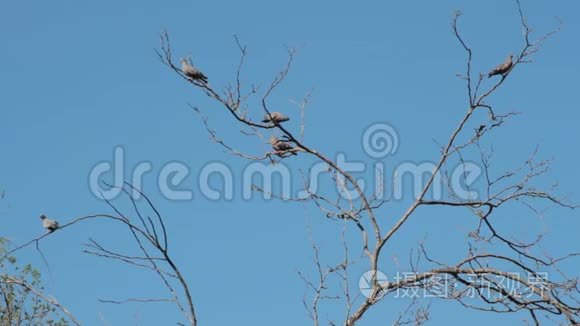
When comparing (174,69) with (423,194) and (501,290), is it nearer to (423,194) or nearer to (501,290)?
(423,194)

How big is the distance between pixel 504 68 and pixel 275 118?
1.38 metres

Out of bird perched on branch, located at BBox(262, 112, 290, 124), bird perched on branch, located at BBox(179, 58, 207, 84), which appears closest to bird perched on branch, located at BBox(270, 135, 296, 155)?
bird perched on branch, located at BBox(262, 112, 290, 124)

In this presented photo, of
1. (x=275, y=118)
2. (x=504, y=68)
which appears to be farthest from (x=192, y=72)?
(x=504, y=68)

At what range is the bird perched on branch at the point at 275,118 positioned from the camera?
463cm

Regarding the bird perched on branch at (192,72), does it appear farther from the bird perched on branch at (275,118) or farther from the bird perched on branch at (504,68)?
the bird perched on branch at (504,68)

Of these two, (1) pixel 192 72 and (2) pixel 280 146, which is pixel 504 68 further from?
(1) pixel 192 72

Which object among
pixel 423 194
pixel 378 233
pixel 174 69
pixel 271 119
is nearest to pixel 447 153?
pixel 423 194

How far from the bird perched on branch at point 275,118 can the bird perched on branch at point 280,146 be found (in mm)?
97

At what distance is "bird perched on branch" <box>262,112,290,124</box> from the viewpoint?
463 centimetres

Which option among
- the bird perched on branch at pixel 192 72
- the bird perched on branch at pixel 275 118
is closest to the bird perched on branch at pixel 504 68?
the bird perched on branch at pixel 275 118

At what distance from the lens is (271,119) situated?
463cm

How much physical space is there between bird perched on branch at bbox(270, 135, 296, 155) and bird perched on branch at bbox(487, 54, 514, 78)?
47.1 inches

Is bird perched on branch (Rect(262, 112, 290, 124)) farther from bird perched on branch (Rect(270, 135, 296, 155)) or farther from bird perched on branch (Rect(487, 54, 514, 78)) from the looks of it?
bird perched on branch (Rect(487, 54, 514, 78))

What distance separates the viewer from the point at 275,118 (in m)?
4.77
